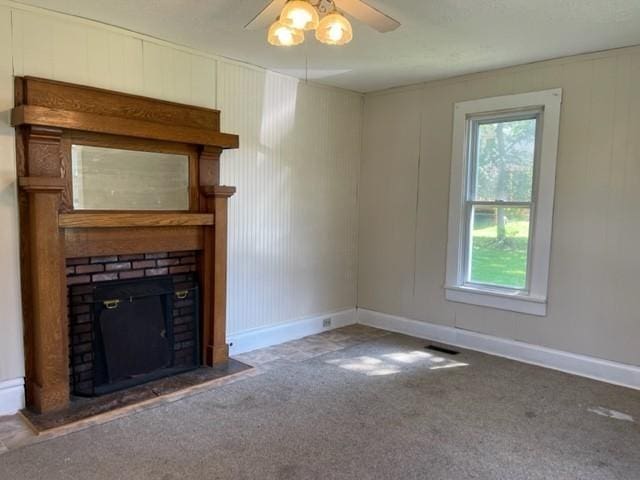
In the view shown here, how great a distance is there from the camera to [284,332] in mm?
4359

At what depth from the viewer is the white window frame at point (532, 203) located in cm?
369

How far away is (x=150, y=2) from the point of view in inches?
105

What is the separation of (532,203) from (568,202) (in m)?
0.27

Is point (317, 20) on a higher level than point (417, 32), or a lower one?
lower

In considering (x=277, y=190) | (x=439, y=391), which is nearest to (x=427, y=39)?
(x=277, y=190)

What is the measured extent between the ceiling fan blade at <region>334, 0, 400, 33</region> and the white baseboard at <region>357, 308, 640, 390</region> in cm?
283

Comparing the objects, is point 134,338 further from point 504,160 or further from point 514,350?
point 504,160

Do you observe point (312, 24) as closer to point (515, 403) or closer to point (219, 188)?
point (219, 188)

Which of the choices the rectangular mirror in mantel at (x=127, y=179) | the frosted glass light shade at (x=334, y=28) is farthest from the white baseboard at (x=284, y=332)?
the frosted glass light shade at (x=334, y=28)

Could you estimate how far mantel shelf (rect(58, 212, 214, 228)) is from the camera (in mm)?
2851

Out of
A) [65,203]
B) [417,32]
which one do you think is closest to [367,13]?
[417,32]

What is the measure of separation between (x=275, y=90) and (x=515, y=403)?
3.08 meters

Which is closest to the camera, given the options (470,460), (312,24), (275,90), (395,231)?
(312,24)

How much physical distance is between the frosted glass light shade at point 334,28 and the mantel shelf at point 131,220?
5.64 ft
